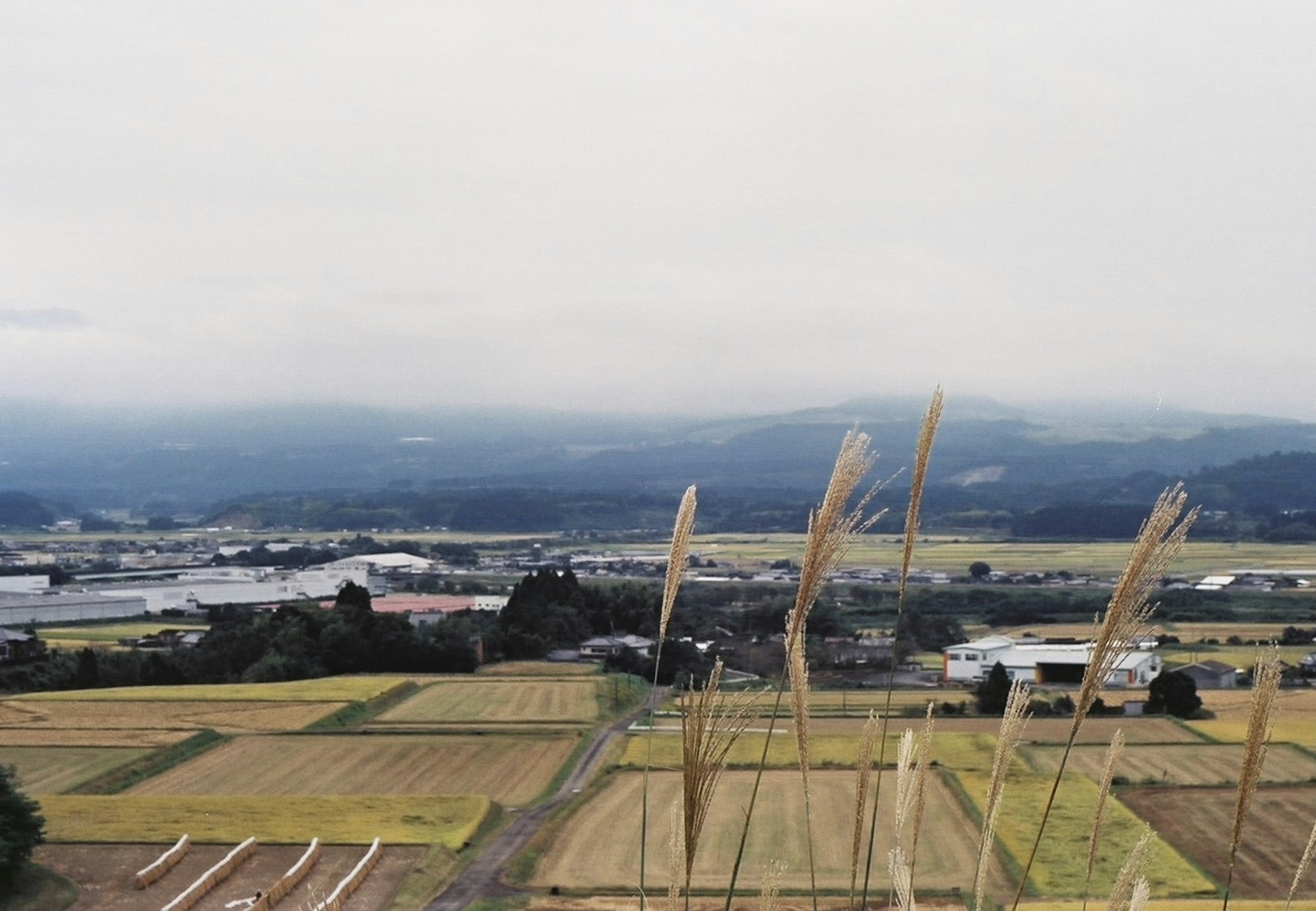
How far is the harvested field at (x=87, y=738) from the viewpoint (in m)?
34.0

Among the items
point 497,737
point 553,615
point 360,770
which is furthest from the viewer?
point 553,615

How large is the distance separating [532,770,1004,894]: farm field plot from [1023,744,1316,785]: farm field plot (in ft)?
11.4

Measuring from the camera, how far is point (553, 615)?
60969mm

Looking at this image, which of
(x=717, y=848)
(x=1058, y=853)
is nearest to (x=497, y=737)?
(x=717, y=848)

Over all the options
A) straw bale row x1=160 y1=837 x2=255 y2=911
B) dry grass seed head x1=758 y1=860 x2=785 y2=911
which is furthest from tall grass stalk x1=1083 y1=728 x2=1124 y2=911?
straw bale row x1=160 y1=837 x2=255 y2=911

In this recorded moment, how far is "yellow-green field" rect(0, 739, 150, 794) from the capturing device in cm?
2944

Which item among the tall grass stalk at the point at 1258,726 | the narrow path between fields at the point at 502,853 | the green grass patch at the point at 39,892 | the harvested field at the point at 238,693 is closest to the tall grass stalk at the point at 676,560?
the tall grass stalk at the point at 1258,726

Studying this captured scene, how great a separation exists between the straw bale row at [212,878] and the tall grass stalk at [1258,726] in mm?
18156

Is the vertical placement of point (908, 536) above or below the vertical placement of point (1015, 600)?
above

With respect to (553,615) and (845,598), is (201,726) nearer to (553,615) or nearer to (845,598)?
(553,615)

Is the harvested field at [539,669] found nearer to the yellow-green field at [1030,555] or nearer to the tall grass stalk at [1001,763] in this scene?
the yellow-green field at [1030,555]

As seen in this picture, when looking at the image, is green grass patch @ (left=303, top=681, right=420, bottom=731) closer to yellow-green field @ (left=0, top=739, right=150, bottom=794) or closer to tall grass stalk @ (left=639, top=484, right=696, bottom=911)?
yellow-green field @ (left=0, top=739, right=150, bottom=794)

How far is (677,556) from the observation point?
3074 mm

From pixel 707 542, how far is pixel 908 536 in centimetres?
12217
